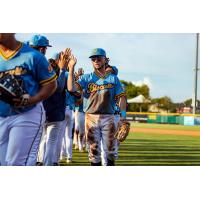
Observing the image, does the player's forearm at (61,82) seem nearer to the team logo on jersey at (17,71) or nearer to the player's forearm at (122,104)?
the player's forearm at (122,104)

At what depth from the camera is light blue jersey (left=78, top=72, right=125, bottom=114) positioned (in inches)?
208

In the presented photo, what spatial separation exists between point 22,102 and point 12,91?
0.47 ft

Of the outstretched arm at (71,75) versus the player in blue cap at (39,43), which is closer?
the outstretched arm at (71,75)

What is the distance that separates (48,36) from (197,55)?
2.36 m

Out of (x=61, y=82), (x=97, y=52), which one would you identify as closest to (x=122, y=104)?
(x=97, y=52)

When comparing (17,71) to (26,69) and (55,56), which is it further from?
(55,56)

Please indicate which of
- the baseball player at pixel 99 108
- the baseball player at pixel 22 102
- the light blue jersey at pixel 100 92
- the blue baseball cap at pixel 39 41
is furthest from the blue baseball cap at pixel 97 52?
the baseball player at pixel 22 102

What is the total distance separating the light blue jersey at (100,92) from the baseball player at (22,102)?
1612 millimetres

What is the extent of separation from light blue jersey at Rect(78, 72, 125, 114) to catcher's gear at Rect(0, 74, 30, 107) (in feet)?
5.93

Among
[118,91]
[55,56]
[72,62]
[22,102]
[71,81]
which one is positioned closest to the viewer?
[22,102]

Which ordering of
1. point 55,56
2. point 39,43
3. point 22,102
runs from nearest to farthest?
Result: point 22,102 < point 39,43 < point 55,56

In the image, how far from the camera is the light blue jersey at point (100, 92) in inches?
208

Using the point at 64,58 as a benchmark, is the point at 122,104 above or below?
below

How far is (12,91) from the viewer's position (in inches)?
139
